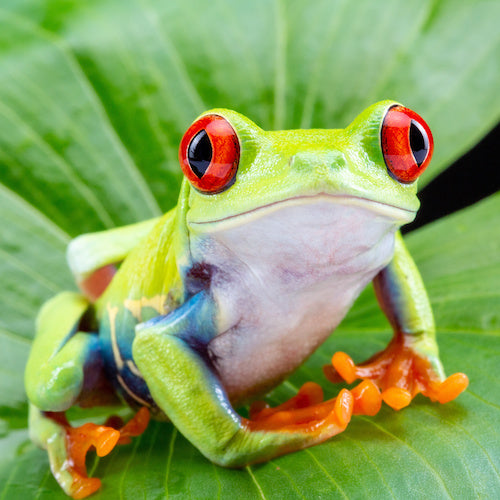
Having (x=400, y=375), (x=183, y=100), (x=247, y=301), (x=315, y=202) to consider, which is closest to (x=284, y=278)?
(x=247, y=301)

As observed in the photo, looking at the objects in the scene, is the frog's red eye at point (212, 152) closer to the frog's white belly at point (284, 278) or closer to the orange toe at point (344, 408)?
the frog's white belly at point (284, 278)

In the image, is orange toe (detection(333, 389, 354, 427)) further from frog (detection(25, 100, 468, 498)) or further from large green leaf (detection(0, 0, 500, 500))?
large green leaf (detection(0, 0, 500, 500))

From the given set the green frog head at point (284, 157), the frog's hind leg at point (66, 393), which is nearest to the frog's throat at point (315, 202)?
the green frog head at point (284, 157)

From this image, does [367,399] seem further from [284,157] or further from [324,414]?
[284,157]

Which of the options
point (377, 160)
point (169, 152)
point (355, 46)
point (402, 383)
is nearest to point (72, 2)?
point (169, 152)

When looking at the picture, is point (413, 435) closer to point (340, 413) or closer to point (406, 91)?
point (340, 413)

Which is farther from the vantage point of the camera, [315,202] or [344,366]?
[344,366]
